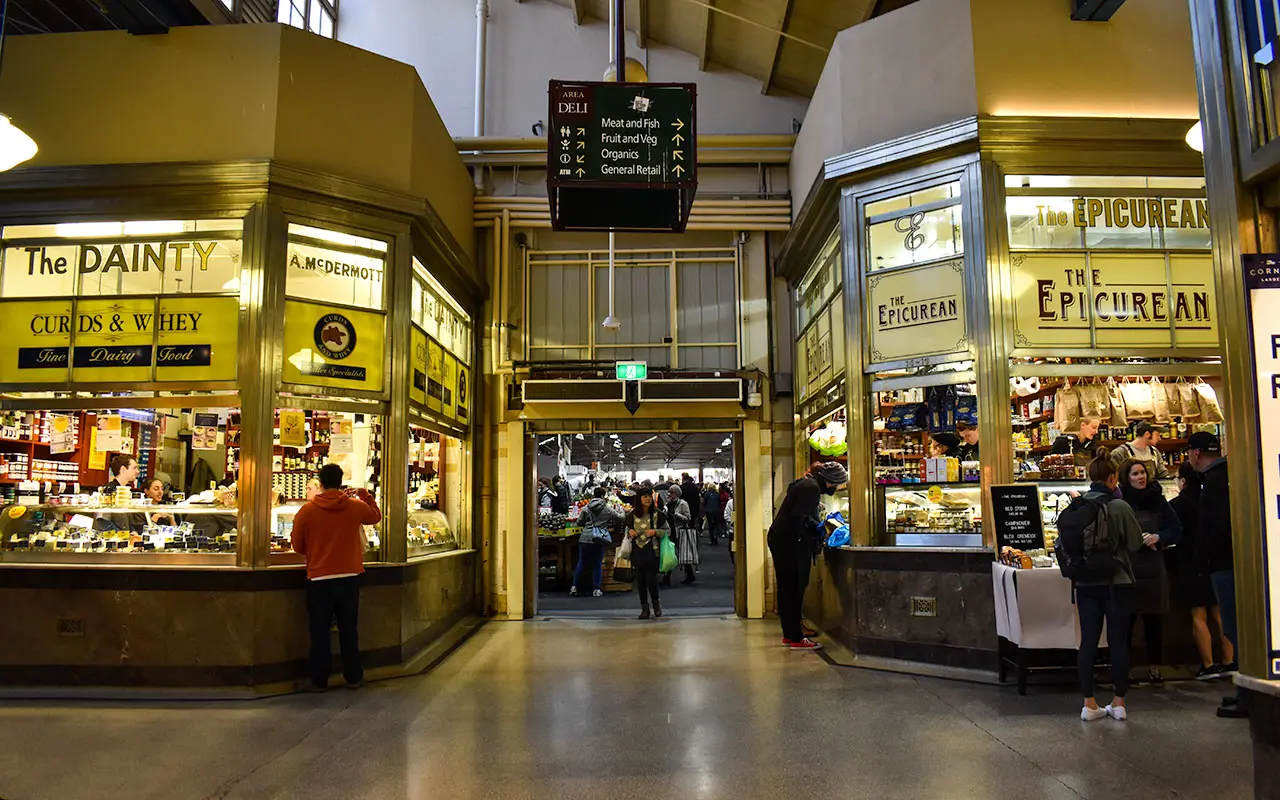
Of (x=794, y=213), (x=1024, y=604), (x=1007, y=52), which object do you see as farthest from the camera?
(x=794, y=213)

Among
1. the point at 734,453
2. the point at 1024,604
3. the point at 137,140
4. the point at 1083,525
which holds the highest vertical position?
the point at 137,140

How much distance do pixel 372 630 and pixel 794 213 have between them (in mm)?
6915

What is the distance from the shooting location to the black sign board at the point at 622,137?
6773 millimetres

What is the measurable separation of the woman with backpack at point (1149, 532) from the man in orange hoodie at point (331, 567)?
18.6ft

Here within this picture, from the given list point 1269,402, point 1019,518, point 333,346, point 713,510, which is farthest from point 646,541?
point 713,510

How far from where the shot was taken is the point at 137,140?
7.18 m

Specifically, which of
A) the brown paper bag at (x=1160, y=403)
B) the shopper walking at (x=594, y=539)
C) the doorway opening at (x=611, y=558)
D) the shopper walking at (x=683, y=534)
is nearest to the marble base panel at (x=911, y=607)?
the brown paper bag at (x=1160, y=403)

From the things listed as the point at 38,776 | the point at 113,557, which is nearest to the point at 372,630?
the point at 113,557

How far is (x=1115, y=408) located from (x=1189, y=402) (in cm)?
61

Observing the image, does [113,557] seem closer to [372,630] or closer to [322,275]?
→ [372,630]

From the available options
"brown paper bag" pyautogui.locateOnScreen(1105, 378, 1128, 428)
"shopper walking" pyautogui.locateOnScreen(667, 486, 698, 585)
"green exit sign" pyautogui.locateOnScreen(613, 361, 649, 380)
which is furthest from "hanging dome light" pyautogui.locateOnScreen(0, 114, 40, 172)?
"shopper walking" pyautogui.locateOnScreen(667, 486, 698, 585)

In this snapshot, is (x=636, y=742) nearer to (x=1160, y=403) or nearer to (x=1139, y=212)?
(x=1160, y=403)

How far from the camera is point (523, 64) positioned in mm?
11797

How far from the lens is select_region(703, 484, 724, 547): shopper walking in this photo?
19.9 m
